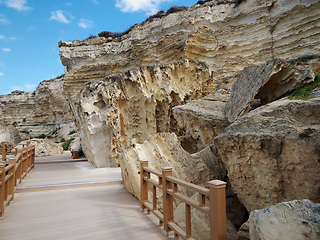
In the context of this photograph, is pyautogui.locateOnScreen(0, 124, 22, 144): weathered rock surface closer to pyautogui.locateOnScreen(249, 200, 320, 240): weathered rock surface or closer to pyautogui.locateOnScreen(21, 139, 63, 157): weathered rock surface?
pyautogui.locateOnScreen(21, 139, 63, 157): weathered rock surface

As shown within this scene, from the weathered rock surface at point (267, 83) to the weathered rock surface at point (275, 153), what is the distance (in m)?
1.29

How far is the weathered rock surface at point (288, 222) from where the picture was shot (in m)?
1.50

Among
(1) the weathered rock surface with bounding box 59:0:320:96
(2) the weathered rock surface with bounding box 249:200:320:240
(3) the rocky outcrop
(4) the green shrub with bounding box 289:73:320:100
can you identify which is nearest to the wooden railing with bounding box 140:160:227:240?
(2) the weathered rock surface with bounding box 249:200:320:240

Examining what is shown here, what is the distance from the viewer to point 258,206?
11.2 ft

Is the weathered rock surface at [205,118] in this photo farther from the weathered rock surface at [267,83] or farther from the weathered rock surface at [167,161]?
the weathered rock surface at [167,161]

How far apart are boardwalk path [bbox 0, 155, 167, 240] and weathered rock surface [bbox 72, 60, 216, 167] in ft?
11.1

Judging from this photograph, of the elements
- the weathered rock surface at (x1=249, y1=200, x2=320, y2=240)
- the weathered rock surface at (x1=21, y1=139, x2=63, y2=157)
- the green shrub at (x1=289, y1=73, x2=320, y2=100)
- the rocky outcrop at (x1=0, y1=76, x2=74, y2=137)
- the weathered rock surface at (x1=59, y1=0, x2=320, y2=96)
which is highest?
the weathered rock surface at (x1=59, y1=0, x2=320, y2=96)

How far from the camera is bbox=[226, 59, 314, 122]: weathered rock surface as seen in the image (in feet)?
15.5

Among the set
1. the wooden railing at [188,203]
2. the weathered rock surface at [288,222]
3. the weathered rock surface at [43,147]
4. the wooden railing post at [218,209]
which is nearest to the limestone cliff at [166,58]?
the weathered rock surface at [43,147]

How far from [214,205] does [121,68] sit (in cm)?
1892

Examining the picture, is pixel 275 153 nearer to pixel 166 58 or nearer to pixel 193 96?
pixel 193 96

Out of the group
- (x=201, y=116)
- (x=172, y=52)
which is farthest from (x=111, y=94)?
(x=172, y=52)

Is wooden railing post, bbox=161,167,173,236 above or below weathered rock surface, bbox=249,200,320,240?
below

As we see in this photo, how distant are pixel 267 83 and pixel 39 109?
92.7 ft
